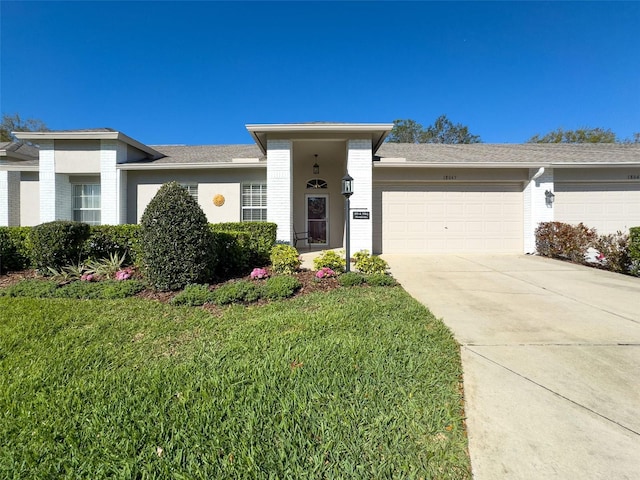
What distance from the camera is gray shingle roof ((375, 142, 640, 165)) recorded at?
991 centimetres

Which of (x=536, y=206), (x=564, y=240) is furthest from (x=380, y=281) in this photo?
(x=536, y=206)

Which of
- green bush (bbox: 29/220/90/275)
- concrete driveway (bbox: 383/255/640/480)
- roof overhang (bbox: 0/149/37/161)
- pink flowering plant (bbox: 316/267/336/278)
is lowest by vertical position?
concrete driveway (bbox: 383/255/640/480)

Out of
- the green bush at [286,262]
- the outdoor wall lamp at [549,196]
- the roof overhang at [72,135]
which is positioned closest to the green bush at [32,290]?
the green bush at [286,262]

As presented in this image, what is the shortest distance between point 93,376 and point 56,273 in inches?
199

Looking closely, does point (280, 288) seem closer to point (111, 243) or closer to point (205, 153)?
point (111, 243)

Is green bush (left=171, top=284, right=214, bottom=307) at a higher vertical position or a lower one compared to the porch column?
lower

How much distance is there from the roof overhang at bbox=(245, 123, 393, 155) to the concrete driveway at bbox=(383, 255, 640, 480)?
16.4ft

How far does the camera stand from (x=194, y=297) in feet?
14.6

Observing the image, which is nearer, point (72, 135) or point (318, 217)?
point (72, 135)

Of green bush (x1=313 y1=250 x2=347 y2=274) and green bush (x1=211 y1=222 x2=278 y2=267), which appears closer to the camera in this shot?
green bush (x1=313 y1=250 x2=347 y2=274)

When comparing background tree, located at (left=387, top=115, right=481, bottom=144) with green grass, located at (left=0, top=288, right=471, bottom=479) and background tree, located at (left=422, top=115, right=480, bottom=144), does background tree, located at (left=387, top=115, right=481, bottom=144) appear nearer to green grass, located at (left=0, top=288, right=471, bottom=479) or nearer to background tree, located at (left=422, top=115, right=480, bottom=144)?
background tree, located at (left=422, top=115, right=480, bottom=144)

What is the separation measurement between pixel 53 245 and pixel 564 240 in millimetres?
13331

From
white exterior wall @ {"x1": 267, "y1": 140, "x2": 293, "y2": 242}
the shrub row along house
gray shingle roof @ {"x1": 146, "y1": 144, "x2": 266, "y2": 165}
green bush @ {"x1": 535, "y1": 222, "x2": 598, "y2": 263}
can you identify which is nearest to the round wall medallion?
the shrub row along house

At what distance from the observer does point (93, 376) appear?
8.25 feet
